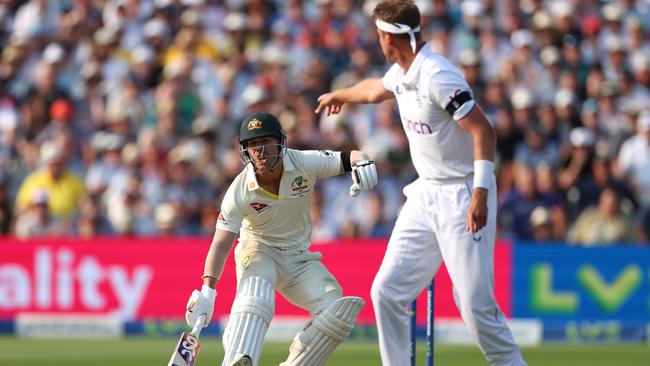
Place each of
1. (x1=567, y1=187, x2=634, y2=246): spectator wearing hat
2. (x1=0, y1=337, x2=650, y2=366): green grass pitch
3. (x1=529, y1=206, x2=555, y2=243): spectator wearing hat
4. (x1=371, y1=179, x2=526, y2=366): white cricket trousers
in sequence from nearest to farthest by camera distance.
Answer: (x1=371, y1=179, x2=526, y2=366): white cricket trousers
(x1=0, y1=337, x2=650, y2=366): green grass pitch
(x1=567, y1=187, x2=634, y2=246): spectator wearing hat
(x1=529, y1=206, x2=555, y2=243): spectator wearing hat

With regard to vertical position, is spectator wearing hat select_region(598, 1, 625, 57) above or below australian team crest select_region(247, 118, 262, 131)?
above

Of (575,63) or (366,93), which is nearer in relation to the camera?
(366,93)

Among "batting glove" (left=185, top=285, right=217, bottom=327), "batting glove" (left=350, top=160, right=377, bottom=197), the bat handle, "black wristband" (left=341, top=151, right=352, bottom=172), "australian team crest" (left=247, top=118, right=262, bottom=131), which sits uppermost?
"australian team crest" (left=247, top=118, right=262, bottom=131)

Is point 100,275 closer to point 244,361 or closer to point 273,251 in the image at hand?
point 273,251

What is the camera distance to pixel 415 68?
257 inches

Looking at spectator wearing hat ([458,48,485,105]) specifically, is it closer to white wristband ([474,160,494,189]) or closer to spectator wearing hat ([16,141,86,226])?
spectator wearing hat ([16,141,86,226])

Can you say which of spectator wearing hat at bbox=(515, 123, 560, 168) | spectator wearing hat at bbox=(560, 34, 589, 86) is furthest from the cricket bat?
spectator wearing hat at bbox=(560, 34, 589, 86)

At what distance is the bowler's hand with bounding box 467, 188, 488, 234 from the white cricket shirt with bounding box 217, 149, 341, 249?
1.06 meters

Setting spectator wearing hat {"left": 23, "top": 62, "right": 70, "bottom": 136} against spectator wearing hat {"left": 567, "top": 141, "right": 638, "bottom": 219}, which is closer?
spectator wearing hat {"left": 567, "top": 141, "right": 638, "bottom": 219}

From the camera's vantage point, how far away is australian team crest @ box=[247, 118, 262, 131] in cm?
676

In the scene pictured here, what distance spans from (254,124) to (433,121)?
37.9 inches

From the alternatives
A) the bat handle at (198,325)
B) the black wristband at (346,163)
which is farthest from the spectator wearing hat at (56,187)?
the bat handle at (198,325)

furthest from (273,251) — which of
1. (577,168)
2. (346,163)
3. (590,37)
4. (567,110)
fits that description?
(590,37)

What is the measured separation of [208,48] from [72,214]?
270 centimetres
